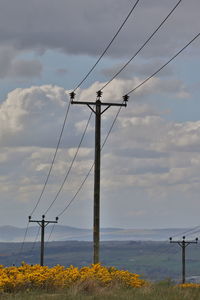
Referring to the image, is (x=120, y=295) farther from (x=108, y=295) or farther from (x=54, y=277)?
(x=54, y=277)

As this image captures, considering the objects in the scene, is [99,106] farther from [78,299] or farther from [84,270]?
[78,299]

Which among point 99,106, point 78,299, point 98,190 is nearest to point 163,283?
point 78,299

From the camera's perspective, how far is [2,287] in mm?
20391

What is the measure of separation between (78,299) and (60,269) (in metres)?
5.03

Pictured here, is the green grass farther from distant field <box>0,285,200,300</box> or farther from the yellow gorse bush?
the yellow gorse bush

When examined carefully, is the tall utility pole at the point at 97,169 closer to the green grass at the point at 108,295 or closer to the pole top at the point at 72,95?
the pole top at the point at 72,95

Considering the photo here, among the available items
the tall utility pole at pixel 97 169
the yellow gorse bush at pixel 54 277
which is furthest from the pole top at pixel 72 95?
the yellow gorse bush at pixel 54 277

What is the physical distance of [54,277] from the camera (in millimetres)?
21906

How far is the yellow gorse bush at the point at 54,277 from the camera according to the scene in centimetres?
2084

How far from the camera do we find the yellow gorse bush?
821 inches

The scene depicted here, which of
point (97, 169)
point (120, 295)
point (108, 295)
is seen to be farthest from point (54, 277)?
point (97, 169)

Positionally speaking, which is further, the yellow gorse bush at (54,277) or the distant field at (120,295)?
the yellow gorse bush at (54,277)

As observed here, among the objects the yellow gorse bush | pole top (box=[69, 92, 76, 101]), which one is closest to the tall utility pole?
pole top (box=[69, 92, 76, 101])

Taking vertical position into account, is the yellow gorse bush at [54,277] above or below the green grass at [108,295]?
above
